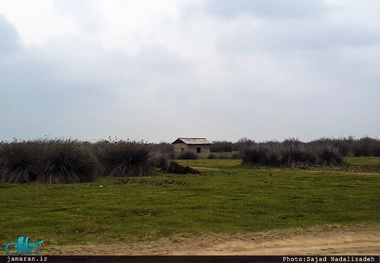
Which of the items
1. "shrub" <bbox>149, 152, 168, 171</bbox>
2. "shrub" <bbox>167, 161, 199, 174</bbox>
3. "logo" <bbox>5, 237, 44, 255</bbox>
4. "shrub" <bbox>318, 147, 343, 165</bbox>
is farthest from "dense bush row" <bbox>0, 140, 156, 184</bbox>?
"shrub" <bbox>318, 147, 343, 165</bbox>

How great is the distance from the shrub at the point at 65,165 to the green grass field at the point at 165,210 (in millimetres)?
1727

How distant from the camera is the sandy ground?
7.67 metres

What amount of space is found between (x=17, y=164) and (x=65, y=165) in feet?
7.67

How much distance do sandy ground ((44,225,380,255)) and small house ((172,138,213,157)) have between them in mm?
54807

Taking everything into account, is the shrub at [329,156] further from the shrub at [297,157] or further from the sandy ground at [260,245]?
the sandy ground at [260,245]

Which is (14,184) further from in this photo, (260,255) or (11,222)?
(260,255)

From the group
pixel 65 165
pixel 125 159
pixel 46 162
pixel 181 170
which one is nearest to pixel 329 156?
pixel 181 170

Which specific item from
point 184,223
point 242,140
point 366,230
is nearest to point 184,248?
point 184,223

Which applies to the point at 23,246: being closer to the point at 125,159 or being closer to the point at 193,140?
the point at 125,159

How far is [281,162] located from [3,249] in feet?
94.8

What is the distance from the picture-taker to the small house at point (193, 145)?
64.8 meters

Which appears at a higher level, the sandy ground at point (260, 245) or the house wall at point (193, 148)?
the house wall at point (193, 148)

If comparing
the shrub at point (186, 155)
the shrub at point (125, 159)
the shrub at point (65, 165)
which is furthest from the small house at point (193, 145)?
the shrub at point (65, 165)

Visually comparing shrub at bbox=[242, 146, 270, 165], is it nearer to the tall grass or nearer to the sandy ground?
the tall grass
